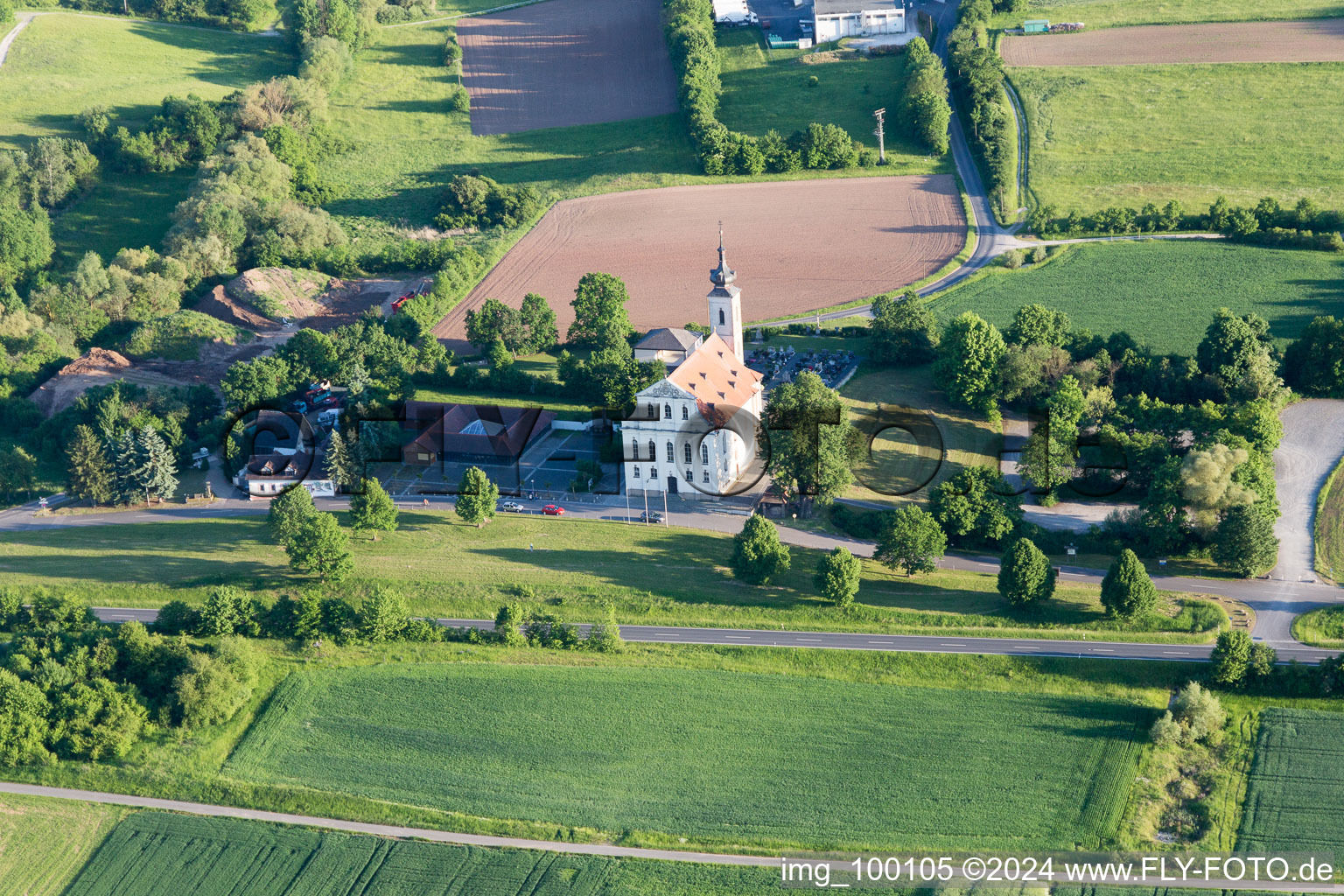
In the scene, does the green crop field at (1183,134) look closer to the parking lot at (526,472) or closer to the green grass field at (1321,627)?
the parking lot at (526,472)

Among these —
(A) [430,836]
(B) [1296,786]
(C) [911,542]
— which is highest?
(C) [911,542]

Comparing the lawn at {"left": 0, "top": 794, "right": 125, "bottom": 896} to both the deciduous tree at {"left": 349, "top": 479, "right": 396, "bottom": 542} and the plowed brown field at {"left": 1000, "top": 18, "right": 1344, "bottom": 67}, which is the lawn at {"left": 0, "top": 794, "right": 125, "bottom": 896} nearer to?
the deciduous tree at {"left": 349, "top": 479, "right": 396, "bottom": 542}

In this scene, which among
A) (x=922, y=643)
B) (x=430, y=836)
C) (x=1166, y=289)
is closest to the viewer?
(x=430, y=836)

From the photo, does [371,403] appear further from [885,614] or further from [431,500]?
[885,614]

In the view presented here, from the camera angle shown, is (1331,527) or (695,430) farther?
(695,430)

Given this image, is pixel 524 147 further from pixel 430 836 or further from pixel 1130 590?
pixel 430 836

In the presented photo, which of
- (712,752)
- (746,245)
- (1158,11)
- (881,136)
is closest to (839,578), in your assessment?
(712,752)

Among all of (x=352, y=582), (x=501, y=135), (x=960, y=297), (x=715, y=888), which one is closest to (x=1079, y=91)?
(x=960, y=297)
